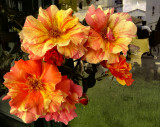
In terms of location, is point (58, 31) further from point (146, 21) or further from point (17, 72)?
point (146, 21)

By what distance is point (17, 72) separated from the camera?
14.3 inches

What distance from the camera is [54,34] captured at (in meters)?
0.37

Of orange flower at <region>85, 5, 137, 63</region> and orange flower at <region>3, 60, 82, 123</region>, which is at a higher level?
orange flower at <region>85, 5, 137, 63</region>

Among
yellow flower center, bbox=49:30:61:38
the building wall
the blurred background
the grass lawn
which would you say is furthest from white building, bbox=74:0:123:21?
the grass lawn

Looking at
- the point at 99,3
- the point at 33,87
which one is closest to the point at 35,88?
the point at 33,87

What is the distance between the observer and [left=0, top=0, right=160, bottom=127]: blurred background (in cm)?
74

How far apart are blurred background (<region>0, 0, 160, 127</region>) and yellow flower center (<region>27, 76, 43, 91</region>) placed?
1.21 ft

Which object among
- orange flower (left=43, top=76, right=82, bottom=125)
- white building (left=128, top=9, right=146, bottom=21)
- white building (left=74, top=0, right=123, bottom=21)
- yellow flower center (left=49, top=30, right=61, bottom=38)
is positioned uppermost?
white building (left=74, top=0, right=123, bottom=21)

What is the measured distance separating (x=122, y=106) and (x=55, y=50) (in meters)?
0.81

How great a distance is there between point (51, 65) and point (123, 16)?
20 cm

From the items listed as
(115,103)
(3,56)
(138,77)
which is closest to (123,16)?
(3,56)

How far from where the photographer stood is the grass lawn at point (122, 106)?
993 mm

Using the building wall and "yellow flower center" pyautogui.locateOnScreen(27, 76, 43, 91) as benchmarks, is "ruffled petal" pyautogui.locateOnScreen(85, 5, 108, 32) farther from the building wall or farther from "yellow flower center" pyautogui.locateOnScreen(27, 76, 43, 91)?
the building wall

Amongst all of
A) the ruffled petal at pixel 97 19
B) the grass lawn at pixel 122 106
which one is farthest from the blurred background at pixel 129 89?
the ruffled petal at pixel 97 19
